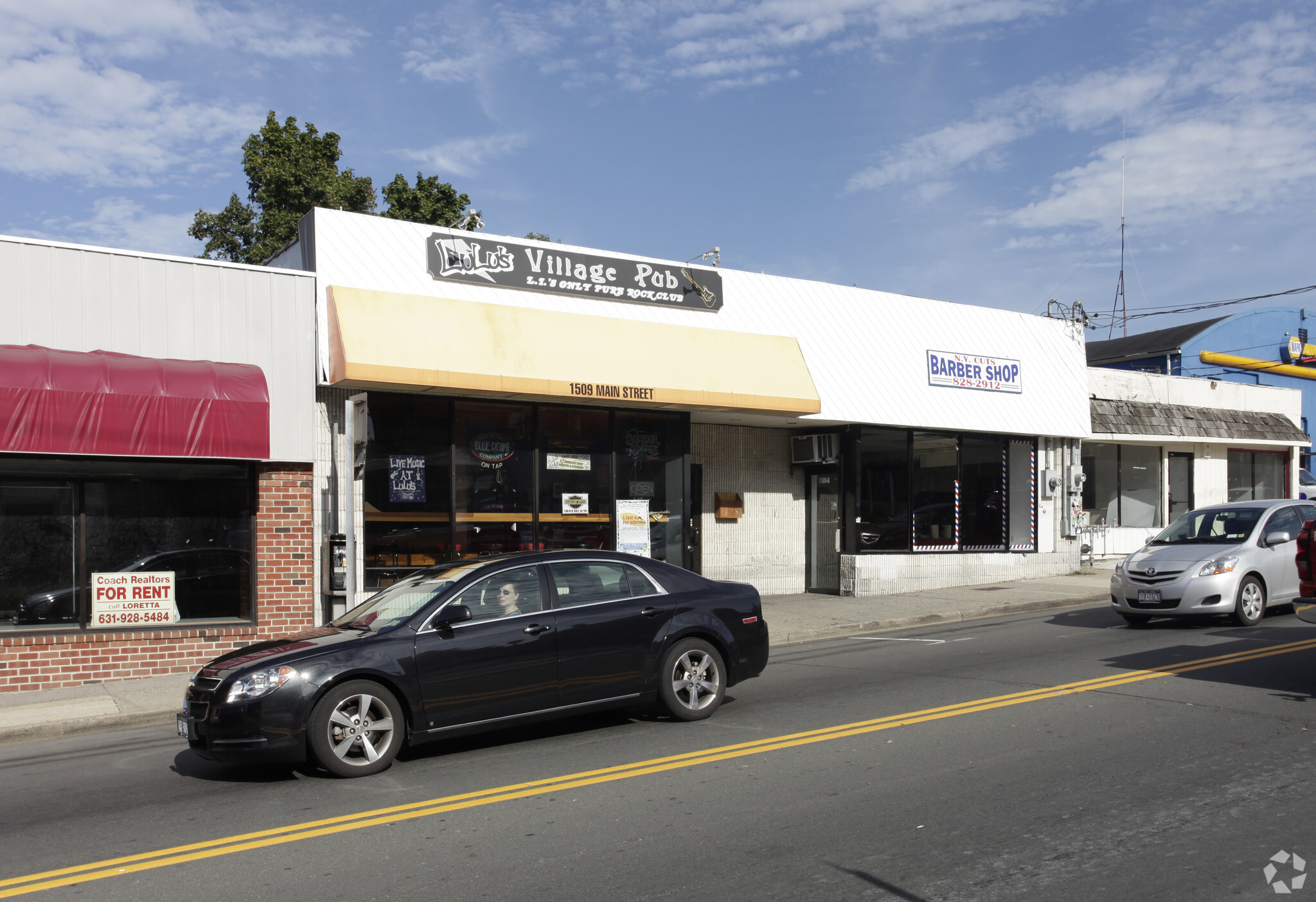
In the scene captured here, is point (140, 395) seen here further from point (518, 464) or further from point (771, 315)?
point (771, 315)

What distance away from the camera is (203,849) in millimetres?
5652

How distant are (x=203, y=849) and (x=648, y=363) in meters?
10.2

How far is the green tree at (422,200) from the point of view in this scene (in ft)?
97.1

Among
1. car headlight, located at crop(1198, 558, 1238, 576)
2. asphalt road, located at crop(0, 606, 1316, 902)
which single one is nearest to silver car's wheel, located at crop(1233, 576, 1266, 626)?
car headlight, located at crop(1198, 558, 1238, 576)

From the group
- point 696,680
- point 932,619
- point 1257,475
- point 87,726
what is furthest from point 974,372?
point 87,726

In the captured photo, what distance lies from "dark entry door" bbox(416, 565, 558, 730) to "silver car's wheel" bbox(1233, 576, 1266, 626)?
30.5ft

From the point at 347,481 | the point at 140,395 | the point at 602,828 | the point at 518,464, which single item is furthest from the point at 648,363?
the point at 602,828

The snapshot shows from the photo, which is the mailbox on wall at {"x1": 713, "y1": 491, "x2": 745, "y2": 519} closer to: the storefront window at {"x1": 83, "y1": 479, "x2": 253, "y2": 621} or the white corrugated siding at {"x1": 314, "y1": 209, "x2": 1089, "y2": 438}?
the white corrugated siding at {"x1": 314, "y1": 209, "x2": 1089, "y2": 438}

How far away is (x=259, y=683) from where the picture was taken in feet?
22.6

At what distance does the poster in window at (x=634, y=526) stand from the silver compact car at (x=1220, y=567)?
6.48 m

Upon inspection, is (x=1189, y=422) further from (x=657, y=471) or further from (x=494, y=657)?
(x=494, y=657)

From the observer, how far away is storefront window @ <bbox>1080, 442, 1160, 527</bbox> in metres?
22.9

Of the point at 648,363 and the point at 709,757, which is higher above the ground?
the point at 648,363

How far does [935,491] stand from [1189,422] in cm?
850
